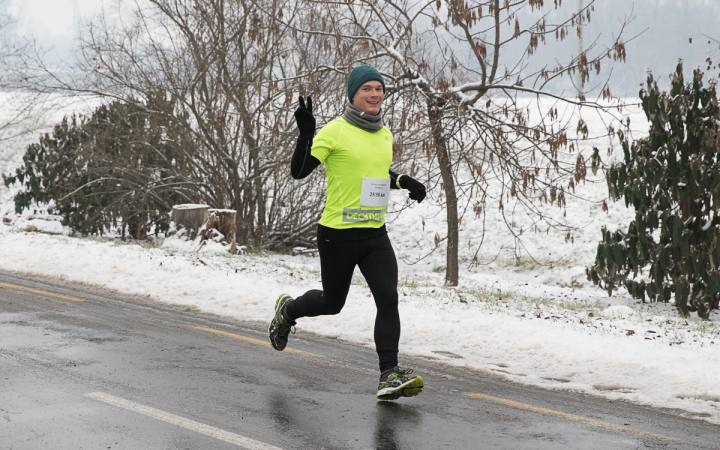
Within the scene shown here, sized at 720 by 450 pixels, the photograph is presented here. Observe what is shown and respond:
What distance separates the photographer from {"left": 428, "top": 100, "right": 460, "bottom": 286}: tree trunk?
38.8 feet

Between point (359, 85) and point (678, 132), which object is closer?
point (359, 85)

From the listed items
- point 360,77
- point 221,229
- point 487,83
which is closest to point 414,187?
point 360,77

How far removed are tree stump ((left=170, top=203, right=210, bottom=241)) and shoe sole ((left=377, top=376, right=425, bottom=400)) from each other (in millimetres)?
12986

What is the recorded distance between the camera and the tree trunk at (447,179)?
1184cm

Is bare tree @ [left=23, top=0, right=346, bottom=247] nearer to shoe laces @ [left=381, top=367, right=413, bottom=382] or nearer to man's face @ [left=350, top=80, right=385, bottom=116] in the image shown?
man's face @ [left=350, top=80, right=385, bottom=116]

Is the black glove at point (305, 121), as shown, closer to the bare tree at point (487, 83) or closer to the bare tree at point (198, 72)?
the bare tree at point (487, 83)

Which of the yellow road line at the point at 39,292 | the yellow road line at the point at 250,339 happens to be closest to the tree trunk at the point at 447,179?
the yellow road line at the point at 250,339

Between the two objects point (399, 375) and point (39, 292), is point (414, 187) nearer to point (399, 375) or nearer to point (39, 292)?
point (399, 375)

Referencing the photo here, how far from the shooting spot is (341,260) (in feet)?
17.7

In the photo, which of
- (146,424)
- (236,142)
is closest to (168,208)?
(236,142)

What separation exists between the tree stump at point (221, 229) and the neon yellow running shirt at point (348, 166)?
12.4m

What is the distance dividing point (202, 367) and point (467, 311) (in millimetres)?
3616

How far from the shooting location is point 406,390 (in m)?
5.11

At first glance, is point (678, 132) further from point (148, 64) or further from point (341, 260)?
point (148, 64)
